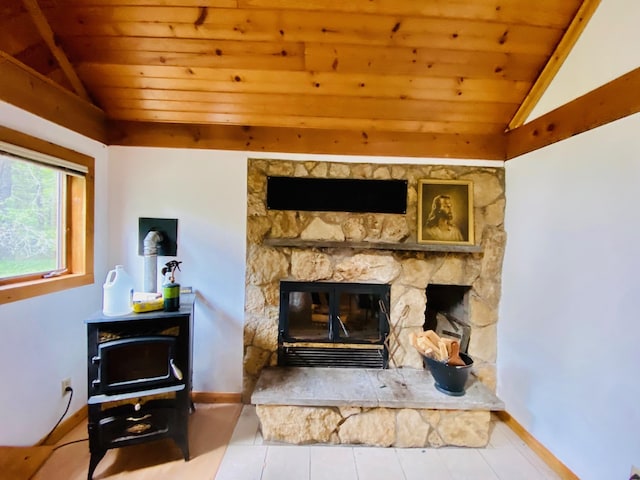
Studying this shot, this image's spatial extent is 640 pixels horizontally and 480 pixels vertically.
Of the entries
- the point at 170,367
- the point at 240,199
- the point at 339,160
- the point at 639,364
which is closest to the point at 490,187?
the point at 339,160

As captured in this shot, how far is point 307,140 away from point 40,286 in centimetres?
193

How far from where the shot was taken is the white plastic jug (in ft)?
5.52

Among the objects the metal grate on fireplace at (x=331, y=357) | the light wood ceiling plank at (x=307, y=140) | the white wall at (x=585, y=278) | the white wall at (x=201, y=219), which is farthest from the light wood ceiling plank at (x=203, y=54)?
the metal grate on fireplace at (x=331, y=357)

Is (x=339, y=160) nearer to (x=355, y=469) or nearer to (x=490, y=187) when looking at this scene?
(x=490, y=187)

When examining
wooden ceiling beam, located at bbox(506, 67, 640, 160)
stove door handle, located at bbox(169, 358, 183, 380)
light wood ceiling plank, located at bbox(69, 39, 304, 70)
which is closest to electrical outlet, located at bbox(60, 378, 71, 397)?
stove door handle, located at bbox(169, 358, 183, 380)

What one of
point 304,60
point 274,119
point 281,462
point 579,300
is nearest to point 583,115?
point 579,300

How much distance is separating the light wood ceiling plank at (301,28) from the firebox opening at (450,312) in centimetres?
Result: 172

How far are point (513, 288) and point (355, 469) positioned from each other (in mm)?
1627

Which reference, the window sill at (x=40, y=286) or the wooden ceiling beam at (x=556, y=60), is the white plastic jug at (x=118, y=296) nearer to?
the window sill at (x=40, y=286)

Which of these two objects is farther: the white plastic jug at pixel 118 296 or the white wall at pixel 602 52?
the white plastic jug at pixel 118 296

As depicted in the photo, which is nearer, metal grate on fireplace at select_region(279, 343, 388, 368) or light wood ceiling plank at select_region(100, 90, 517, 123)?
light wood ceiling plank at select_region(100, 90, 517, 123)

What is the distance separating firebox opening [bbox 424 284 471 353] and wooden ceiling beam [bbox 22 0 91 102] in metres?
3.07

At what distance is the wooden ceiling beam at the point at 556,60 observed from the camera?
64.7 inches

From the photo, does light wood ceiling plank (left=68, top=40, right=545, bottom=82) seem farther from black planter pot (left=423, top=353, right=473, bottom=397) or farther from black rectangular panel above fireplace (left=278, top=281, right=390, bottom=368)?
black planter pot (left=423, top=353, right=473, bottom=397)
